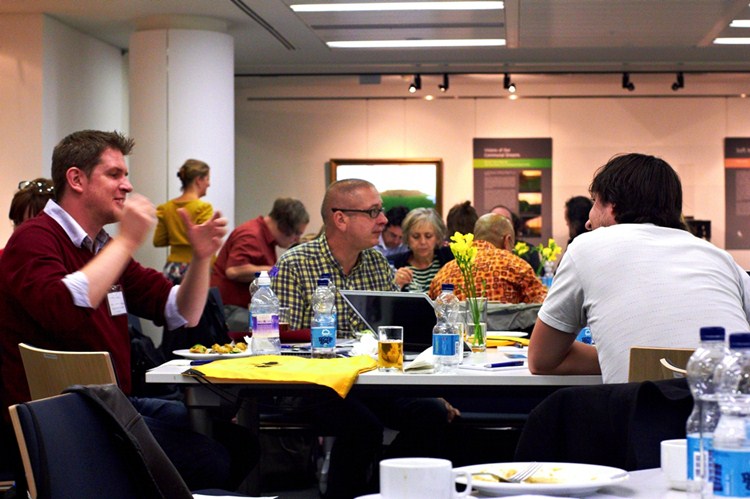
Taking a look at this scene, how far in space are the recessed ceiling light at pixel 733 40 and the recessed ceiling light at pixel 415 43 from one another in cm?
202

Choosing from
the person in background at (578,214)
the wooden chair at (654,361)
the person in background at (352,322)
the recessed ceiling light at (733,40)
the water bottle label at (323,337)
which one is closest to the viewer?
the wooden chair at (654,361)

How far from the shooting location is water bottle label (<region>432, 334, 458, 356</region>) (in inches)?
137

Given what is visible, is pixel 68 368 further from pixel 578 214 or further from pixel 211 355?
pixel 578 214

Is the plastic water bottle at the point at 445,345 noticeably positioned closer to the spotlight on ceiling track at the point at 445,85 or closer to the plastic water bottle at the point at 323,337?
the plastic water bottle at the point at 323,337

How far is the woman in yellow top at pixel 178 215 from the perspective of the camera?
849cm

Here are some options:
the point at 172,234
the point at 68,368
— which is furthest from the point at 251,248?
the point at 68,368

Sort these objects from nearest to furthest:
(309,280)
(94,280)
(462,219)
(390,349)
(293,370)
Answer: (94,280), (293,370), (390,349), (309,280), (462,219)

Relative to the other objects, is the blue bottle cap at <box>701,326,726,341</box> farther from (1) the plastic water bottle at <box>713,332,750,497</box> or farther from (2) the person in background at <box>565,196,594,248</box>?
(2) the person in background at <box>565,196,594,248</box>

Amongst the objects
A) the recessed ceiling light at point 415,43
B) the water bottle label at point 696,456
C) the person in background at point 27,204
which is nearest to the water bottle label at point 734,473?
the water bottle label at point 696,456

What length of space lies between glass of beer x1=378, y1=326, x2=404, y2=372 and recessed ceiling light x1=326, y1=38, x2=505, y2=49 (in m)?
7.11

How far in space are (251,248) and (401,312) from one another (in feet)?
14.4

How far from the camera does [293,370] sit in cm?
327

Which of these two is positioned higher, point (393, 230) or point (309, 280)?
point (393, 230)

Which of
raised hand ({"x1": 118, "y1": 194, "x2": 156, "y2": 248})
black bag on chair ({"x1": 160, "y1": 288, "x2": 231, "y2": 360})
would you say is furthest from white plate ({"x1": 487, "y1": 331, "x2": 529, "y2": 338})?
raised hand ({"x1": 118, "y1": 194, "x2": 156, "y2": 248})
